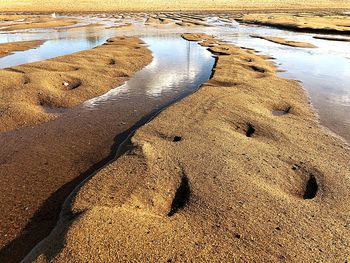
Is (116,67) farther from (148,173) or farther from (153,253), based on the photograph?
(153,253)

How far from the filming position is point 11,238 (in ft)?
18.0

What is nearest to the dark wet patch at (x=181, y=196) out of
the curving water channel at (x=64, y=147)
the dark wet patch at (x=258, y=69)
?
the curving water channel at (x=64, y=147)

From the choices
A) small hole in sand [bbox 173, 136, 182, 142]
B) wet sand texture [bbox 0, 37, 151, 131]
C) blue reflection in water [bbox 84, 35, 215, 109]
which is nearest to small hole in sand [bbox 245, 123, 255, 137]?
small hole in sand [bbox 173, 136, 182, 142]

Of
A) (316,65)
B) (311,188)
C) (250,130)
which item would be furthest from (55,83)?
(316,65)

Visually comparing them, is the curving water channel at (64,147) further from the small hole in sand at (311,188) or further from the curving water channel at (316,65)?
the small hole in sand at (311,188)

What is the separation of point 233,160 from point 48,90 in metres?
8.38

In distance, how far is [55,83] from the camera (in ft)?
43.9

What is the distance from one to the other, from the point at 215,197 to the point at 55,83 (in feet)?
32.2

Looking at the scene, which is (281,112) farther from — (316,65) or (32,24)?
(32,24)

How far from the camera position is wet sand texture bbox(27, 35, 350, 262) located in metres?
4.77

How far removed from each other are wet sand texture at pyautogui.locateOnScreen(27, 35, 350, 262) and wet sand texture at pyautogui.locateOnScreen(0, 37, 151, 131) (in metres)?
4.17

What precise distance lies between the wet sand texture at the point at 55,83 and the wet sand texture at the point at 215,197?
4.17 m

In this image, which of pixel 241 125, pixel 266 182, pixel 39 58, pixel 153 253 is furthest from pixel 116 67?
pixel 153 253

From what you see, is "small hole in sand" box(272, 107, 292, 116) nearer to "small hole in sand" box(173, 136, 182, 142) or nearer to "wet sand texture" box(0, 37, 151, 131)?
"small hole in sand" box(173, 136, 182, 142)
